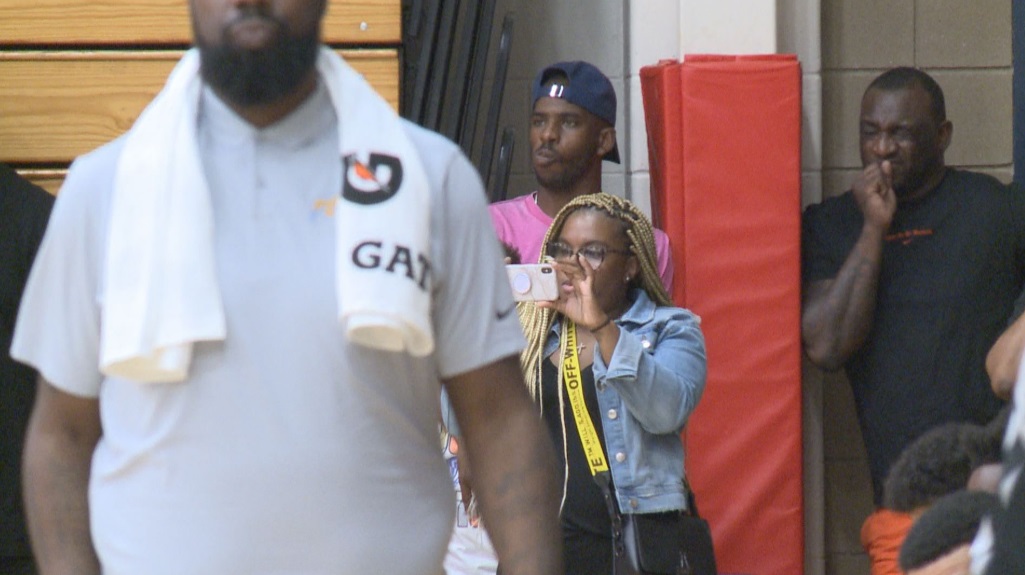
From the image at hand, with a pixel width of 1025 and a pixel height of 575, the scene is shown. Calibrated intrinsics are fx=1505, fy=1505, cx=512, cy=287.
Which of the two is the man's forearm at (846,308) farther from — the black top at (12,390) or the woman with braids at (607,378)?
the black top at (12,390)

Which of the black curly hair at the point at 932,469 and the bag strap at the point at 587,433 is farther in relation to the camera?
the bag strap at the point at 587,433

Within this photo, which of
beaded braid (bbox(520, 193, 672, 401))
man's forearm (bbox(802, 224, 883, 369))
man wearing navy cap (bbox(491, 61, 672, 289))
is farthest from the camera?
man's forearm (bbox(802, 224, 883, 369))

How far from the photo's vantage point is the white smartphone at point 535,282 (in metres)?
3.90

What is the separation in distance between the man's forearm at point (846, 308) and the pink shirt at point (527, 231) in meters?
0.58

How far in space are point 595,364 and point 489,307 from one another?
1566 millimetres

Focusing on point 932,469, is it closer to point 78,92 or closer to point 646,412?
point 646,412

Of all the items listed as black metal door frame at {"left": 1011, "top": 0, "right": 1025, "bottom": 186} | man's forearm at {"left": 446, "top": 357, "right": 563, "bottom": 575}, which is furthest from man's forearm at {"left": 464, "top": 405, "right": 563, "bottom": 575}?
black metal door frame at {"left": 1011, "top": 0, "right": 1025, "bottom": 186}

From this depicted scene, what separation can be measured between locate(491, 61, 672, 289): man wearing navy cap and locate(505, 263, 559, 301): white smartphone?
77 centimetres

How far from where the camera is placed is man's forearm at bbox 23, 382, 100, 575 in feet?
7.17

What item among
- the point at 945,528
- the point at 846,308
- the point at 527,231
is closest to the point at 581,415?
the point at 527,231

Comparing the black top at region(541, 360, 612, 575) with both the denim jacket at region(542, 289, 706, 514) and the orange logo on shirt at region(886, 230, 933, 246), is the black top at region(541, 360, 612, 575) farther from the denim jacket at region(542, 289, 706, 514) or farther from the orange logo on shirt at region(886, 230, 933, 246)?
the orange logo on shirt at region(886, 230, 933, 246)

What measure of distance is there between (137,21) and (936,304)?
8.89 ft

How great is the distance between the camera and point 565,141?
476cm

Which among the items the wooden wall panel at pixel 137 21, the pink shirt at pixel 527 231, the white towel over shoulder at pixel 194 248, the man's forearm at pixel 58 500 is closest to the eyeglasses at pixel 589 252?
the pink shirt at pixel 527 231
